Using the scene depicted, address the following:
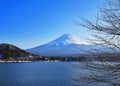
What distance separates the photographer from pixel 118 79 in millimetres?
5590

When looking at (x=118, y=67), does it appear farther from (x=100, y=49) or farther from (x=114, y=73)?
(x=100, y=49)

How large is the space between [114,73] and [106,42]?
0.59 m

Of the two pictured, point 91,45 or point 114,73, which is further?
point 91,45

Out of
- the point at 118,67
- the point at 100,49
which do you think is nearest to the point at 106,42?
the point at 100,49

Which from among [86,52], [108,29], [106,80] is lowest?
[106,80]

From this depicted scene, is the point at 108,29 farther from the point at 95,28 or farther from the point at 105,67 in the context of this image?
the point at 105,67

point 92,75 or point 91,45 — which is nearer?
point 92,75

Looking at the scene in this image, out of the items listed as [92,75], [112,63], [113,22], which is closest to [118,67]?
[112,63]

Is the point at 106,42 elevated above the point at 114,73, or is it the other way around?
the point at 106,42

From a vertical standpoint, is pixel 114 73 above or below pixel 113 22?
below

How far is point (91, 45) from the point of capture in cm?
614

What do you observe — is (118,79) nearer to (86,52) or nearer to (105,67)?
(105,67)

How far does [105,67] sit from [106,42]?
0.47 m

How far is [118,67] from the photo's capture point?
5441mm
